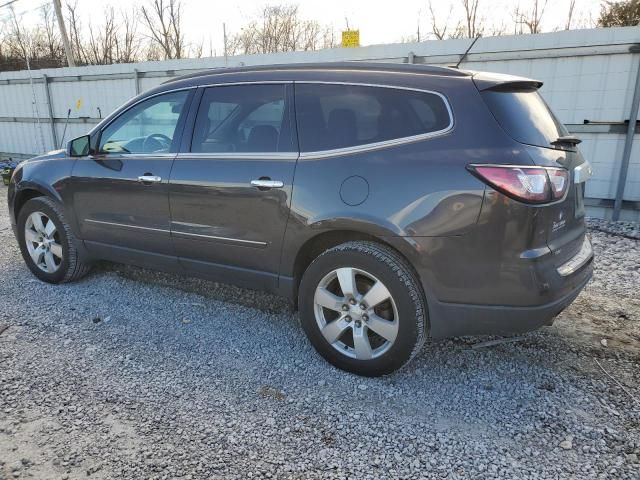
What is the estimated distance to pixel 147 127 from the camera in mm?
4016

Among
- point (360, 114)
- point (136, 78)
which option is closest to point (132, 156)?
point (360, 114)

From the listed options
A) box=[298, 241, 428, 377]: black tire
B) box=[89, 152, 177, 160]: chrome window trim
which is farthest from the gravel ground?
box=[89, 152, 177, 160]: chrome window trim

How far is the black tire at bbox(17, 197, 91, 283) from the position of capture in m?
4.38

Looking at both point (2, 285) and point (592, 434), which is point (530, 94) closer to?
point (592, 434)

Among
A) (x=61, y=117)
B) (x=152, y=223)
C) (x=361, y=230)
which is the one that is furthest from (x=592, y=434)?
(x=61, y=117)

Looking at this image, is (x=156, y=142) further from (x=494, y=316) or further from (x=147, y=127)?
(x=494, y=316)

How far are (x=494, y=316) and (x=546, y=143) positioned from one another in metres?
0.99

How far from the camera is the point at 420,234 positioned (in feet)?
8.64

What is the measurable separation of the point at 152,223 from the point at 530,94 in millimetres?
2807

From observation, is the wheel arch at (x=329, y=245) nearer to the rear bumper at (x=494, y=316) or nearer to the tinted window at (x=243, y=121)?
the rear bumper at (x=494, y=316)

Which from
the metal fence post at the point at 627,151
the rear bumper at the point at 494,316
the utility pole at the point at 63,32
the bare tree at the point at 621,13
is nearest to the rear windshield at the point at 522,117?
the rear bumper at the point at 494,316

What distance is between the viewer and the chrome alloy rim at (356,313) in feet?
9.31

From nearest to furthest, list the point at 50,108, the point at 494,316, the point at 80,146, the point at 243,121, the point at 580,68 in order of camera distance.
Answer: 1. the point at 494,316
2. the point at 243,121
3. the point at 80,146
4. the point at 580,68
5. the point at 50,108

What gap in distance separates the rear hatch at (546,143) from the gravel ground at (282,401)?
86cm
